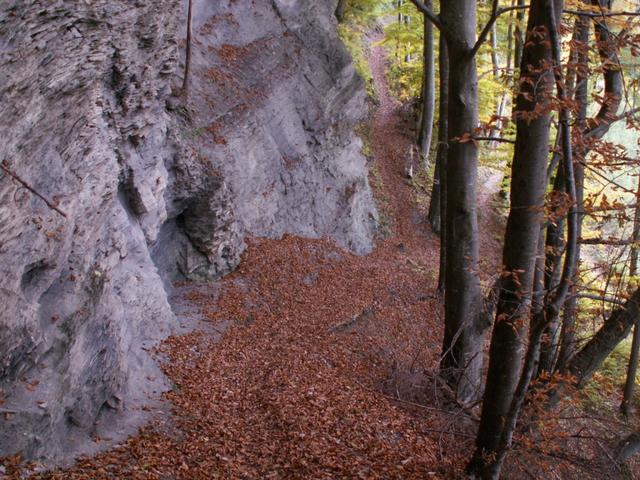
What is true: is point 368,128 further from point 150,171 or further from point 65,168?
point 65,168

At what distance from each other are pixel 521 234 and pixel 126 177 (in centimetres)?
678

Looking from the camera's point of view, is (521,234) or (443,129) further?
(443,129)

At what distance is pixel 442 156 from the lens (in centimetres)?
1614

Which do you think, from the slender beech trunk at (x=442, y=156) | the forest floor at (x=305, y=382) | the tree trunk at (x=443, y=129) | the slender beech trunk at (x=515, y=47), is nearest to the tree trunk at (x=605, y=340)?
the forest floor at (x=305, y=382)

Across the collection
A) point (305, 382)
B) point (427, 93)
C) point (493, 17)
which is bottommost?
point (305, 382)

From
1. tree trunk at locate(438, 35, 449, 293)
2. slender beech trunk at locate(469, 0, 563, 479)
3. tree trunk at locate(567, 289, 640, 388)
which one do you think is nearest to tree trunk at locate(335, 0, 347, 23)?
tree trunk at locate(438, 35, 449, 293)

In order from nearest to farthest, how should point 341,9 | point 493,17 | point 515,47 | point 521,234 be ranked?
1. point 521,234
2. point 493,17
3. point 515,47
4. point 341,9

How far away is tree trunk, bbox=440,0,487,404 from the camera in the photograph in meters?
7.26

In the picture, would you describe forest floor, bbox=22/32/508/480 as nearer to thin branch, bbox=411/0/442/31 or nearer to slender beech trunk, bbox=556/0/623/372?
slender beech trunk, bbox=556/0/623/372

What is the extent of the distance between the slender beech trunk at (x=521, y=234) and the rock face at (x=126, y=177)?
14.9 feet

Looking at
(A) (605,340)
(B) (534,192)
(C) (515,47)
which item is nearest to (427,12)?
(B) (534,192)

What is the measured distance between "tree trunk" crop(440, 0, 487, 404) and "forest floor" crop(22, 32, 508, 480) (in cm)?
59

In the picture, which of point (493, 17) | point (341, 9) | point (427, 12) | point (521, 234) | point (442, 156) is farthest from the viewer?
point (341, 9)

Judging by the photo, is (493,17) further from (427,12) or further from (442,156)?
(442,156)
